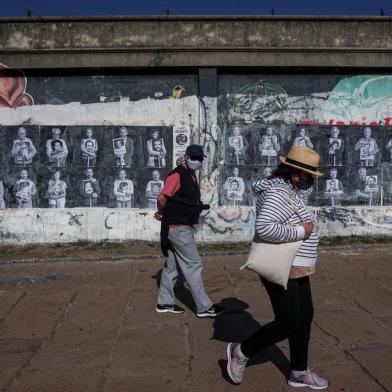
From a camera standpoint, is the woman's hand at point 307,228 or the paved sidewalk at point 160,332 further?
the paved sidewalk at point 160,332

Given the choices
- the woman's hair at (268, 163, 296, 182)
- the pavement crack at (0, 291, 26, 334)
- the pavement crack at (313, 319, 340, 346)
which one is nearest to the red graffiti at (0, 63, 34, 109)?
the pavement crack at (0, 291, 26, 334)

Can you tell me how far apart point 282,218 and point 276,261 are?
0.31m

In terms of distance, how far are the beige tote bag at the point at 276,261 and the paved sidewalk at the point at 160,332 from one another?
96 centimetres

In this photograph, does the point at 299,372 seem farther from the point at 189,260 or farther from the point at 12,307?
the point at 12,307

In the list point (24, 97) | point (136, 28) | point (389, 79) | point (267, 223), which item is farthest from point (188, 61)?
point (267, 223)

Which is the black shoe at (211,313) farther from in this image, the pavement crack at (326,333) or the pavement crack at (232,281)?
the pavement crack at (326,333)

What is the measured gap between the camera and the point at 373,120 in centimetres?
1034

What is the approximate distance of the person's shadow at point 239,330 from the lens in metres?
4.50

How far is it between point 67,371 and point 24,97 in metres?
6.98

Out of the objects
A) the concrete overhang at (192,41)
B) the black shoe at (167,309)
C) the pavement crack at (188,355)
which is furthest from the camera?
the concrete overhang at (192,41)

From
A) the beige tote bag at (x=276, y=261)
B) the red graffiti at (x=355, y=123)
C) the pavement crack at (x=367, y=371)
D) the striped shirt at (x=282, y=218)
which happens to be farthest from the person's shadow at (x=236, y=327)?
the red graffiti at (x=355, y=123)

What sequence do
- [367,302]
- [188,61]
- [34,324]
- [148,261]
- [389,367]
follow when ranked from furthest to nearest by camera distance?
[188,61], [148,261], [367,302], [34,324], [389,367]

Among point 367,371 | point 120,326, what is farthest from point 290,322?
point 120,326

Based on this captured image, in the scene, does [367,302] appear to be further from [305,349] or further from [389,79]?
[389,79]
